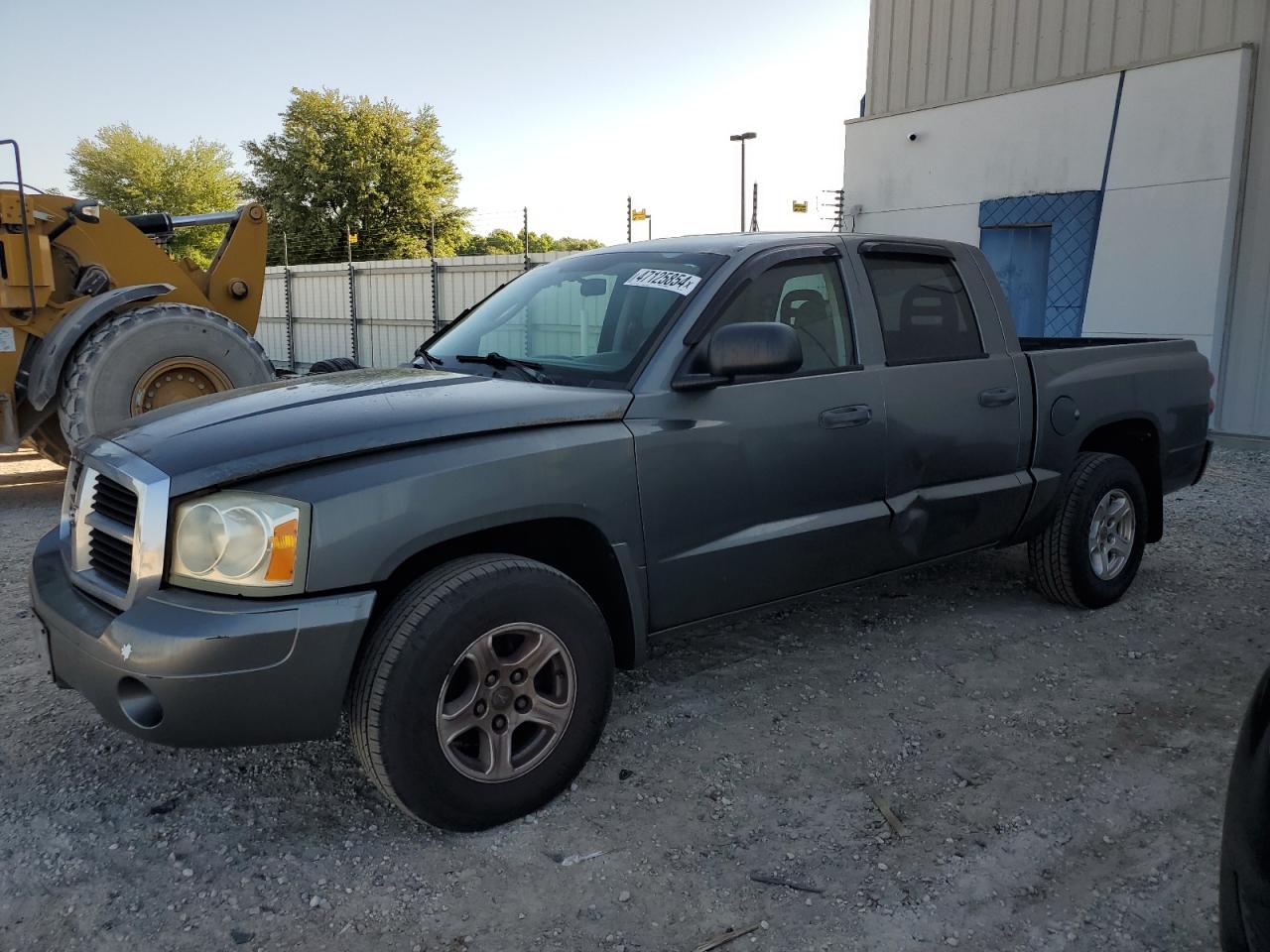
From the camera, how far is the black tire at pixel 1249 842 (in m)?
1.63

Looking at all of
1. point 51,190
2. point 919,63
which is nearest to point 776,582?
point 51,190

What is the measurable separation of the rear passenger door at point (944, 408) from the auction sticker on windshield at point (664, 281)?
89 centimetres

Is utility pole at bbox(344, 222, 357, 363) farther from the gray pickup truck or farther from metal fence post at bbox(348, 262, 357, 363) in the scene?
the gray pickup truck

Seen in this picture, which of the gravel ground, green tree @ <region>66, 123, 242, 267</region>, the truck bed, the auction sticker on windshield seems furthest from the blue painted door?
green tree @ <region>66, 123, 242, 267</region>

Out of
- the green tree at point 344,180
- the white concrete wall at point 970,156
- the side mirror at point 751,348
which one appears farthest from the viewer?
the green tree at point 344,180

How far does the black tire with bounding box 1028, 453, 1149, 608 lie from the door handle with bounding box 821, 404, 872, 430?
1.52m

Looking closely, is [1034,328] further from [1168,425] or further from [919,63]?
[1168,425]

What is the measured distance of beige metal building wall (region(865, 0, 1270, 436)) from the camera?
10.8m

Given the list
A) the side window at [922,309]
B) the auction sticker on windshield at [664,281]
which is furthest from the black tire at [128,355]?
the side window at [922,309]

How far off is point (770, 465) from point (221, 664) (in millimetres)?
1916

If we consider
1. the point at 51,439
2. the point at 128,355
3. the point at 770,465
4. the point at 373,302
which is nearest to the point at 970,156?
the point at 373,302

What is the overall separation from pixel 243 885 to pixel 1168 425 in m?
4.85

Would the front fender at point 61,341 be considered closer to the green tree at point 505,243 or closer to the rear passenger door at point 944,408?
the rear passenger door at point 944,408

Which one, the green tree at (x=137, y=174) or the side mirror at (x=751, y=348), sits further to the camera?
the green tree at (x=137, y=174)
